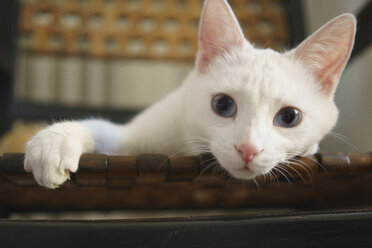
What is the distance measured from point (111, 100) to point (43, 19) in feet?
2.34

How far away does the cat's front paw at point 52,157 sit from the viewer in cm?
52

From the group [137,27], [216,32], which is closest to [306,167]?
[216,32]

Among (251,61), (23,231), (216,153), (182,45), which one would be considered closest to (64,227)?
(23,231)

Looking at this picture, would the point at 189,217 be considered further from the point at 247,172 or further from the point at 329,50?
the point at 329,50

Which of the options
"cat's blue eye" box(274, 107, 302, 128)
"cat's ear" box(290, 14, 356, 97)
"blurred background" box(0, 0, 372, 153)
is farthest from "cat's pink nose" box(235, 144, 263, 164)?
"blurred background" box(0, 0, 372, 153)

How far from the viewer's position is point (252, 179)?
64cm

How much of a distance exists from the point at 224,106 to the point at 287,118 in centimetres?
14

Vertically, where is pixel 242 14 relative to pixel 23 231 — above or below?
above

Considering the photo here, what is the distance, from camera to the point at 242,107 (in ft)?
2.16

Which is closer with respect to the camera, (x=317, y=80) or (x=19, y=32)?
(x=317, y=80)

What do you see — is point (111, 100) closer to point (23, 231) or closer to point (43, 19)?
point (43, 19)

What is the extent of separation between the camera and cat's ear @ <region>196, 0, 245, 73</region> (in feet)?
2.36

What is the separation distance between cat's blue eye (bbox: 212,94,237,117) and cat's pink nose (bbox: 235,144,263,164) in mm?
115

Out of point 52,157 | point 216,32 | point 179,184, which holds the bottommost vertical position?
point 179,184
